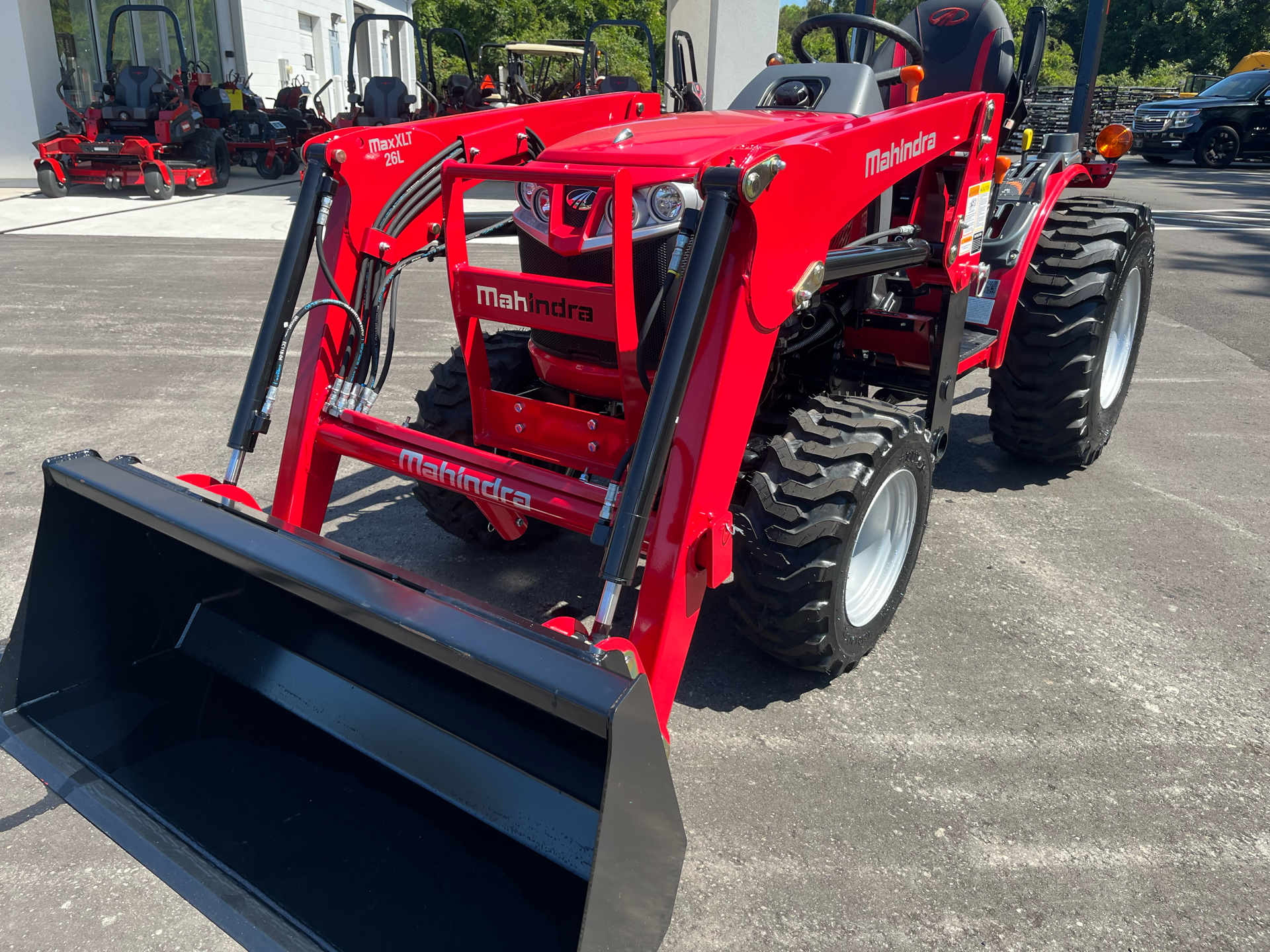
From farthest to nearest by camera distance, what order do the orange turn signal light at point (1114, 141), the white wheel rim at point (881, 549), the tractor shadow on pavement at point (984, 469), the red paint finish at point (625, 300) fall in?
the orange turn signal light at point (1114, 141) < the tractor shadow on pavement at point (984, 469) < the white wheel rim at point (881, 549) < the red paint finish at point (625, 300)

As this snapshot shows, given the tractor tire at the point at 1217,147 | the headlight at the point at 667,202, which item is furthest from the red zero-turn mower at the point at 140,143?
the tractor tire at the point at 1217,147

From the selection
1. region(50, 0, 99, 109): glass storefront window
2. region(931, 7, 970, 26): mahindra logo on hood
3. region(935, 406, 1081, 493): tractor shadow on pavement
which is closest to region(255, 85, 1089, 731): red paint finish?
region(935, 406, 1081, 493): tractor shadow on pavement

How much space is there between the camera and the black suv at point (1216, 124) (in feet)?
60.3

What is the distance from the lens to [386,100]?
1488 cm

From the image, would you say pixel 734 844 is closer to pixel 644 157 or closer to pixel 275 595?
pixel 275 595

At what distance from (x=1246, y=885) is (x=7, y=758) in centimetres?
312

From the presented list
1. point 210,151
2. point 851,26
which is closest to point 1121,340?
point 851,26

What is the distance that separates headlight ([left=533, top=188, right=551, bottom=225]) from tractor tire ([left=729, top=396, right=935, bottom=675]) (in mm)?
931

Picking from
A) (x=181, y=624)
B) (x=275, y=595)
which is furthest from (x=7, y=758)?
(x=275, y=595)

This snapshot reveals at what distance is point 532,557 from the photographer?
372cm

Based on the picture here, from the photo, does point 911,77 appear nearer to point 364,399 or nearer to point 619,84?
point 364,399

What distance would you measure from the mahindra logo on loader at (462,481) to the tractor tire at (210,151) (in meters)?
13.9

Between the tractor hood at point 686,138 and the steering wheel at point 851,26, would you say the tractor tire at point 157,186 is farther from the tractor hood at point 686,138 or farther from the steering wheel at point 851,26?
the tractor hood at point 686,138

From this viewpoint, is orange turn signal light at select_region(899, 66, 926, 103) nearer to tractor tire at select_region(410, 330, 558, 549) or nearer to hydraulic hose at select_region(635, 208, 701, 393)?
hydraulic hose at select_region(635, 208, 701, 393)
